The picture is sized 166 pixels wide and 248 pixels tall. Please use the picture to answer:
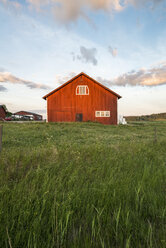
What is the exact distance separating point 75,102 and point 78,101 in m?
0.52

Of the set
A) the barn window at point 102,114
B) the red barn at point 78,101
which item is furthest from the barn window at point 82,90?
the barn window at point 102,114

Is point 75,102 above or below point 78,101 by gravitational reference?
below

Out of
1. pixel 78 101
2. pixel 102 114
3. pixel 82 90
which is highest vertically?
pixel 82 90

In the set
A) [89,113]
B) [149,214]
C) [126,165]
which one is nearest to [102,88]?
[89,113]

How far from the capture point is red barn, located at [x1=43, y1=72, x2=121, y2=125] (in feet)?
85.8

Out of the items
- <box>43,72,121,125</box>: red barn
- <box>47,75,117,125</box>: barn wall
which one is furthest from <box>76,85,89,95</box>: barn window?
<box>47,75,117,125</box>: barn wall

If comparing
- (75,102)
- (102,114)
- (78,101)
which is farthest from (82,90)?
(102,114)

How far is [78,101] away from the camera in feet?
85.8

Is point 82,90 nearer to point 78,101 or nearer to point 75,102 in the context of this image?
point 78,101

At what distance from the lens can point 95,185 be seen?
114 inches

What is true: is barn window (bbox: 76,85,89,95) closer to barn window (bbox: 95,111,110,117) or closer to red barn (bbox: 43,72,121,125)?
red barn (bbox: 43,72,121,125)

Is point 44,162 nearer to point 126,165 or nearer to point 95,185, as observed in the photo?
point 95,185

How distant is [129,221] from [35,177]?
204 cm

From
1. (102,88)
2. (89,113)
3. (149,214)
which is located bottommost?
(149,214)
